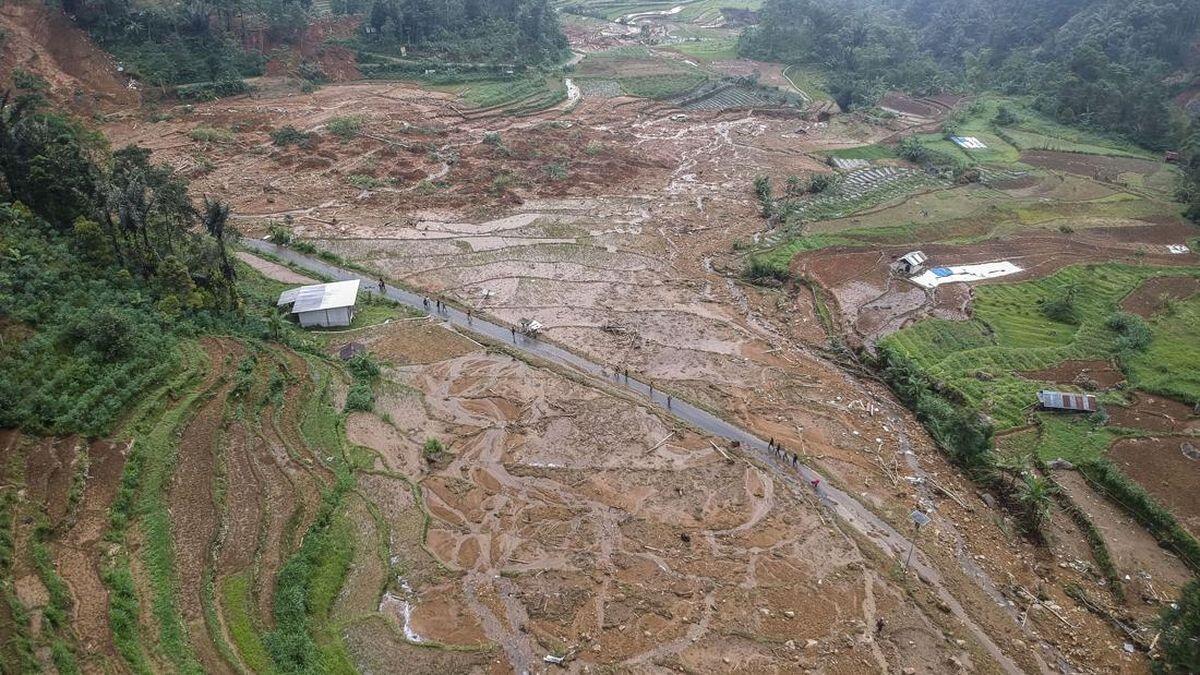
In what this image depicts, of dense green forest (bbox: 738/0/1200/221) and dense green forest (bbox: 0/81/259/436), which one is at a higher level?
dense green forest (bbox: 738/0/1200/221)

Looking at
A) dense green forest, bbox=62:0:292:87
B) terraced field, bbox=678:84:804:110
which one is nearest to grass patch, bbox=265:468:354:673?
dense green forest, bbox=62:0:292:87

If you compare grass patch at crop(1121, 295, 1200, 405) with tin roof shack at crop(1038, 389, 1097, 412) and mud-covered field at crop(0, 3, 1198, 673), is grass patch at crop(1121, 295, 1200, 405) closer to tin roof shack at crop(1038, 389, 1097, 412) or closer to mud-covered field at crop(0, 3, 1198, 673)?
mud-covered field at crop(0, 3, 1198, 673)

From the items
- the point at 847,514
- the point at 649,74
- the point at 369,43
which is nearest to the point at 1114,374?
the point at 847,514

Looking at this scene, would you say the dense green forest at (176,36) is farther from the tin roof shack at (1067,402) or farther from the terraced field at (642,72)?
the tin roof shack at (1067,402)

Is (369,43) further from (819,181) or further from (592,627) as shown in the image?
(592,627)

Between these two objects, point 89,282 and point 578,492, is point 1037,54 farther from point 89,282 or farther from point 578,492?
point 89,282

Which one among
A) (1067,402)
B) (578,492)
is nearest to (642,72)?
(1067,402)
